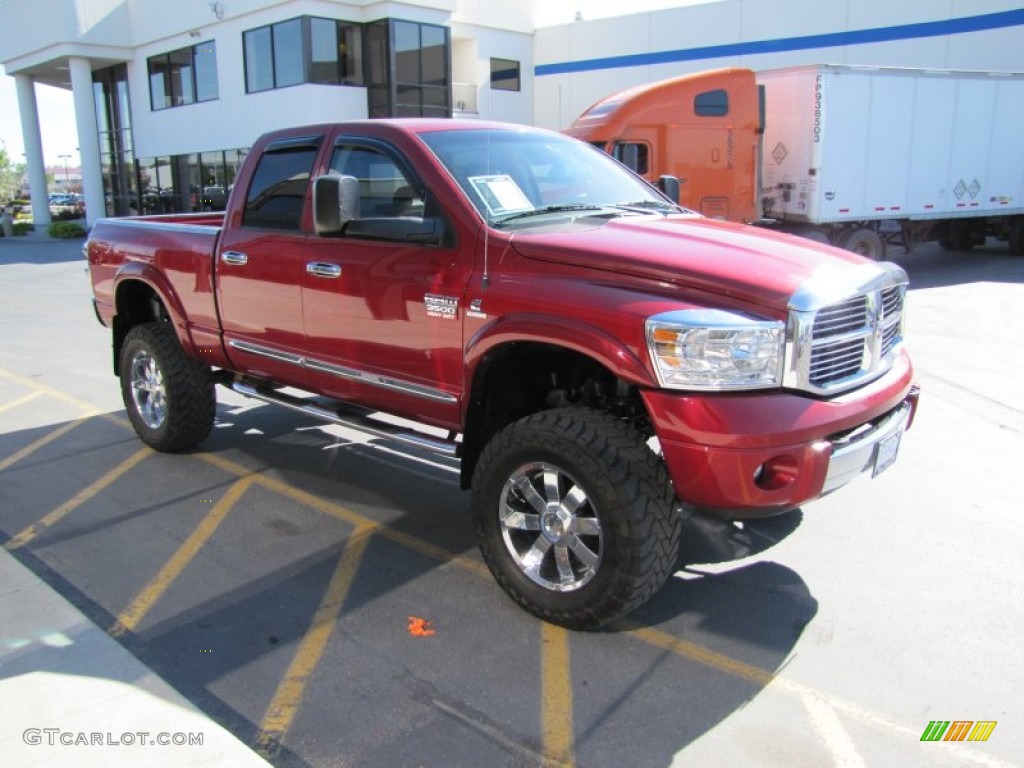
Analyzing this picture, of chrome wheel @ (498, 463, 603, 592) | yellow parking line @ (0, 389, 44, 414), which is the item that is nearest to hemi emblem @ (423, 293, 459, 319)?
chrome wheel @ (498, 463, 603, 592)

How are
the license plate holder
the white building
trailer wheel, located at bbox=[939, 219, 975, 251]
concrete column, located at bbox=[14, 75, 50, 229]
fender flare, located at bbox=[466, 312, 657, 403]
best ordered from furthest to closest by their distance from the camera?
concrete column, located at bbox=[14, 75, 50, 229] < the white building < trailer wheel, located at bbox=[939, 219, 975, 251] < the license plate holder < fender flare, located at bbox=[466, 312, 657, 403]

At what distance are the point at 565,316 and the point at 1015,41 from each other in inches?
939

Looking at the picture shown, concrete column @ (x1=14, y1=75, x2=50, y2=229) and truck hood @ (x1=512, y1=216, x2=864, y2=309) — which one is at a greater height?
concrete column @ (x1=14, y1=75, x2=50, y2=229)

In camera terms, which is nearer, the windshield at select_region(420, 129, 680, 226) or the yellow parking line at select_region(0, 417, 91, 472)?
the windshield at select_region(420, 129, 680, 226)

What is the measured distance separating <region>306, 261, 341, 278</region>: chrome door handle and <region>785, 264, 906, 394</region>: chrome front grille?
7.90 ft

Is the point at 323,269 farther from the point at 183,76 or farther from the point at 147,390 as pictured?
the point at 183,76

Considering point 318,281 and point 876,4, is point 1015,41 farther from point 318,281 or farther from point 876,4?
point 318,281

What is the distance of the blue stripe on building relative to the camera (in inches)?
877

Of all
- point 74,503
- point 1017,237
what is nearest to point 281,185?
point 74,503

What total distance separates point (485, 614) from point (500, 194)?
198 cm

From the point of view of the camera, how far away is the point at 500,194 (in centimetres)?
417

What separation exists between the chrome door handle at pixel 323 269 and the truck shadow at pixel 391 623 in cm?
139

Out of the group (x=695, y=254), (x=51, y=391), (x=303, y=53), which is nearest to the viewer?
(x=695, y=254)

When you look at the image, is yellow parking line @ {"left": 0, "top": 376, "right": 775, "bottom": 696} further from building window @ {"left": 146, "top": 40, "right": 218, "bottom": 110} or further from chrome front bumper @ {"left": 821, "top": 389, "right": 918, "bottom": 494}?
building window @ {"left": 146, "top": 40, "right": 218, "bottom": 110}
